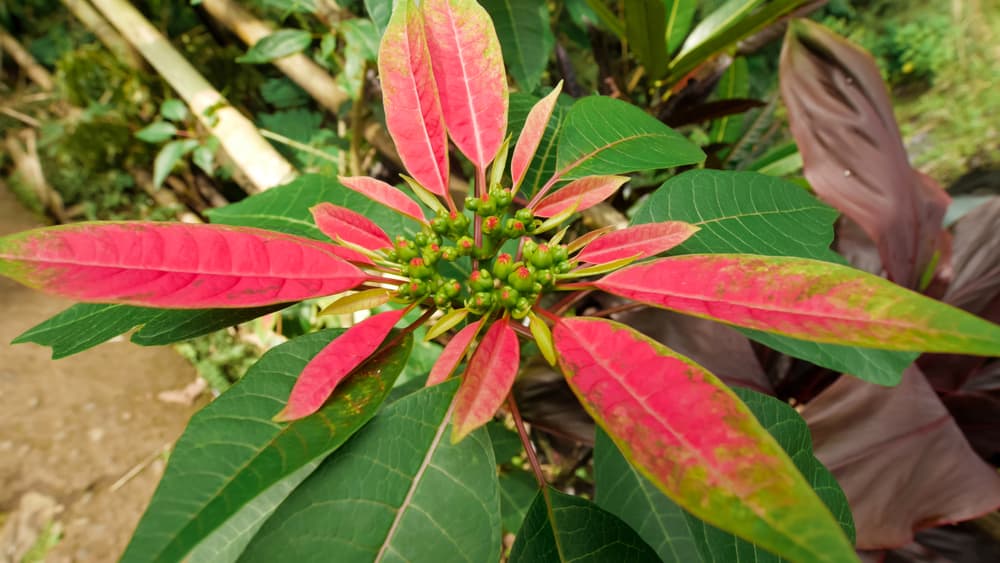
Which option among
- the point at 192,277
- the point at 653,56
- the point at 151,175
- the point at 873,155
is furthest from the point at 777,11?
the point at 151,175

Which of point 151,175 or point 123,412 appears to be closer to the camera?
point 123,412

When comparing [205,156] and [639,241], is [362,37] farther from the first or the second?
[639,241]

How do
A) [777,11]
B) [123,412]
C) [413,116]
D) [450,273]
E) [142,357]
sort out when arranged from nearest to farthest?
[413,116]
[450,273]
[777,11]
[123,412]
[142,357]

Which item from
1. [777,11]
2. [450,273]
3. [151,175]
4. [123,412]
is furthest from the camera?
[151,175]

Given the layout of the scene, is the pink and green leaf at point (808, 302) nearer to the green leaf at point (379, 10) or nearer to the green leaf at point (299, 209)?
the green leaf at point (299, 209)

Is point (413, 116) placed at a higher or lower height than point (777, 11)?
higher

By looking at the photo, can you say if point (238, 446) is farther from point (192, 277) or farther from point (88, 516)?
point (88, 516)
